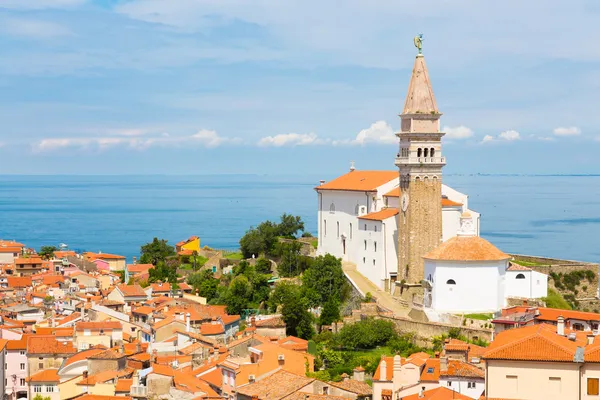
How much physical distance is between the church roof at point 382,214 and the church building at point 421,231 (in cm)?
5

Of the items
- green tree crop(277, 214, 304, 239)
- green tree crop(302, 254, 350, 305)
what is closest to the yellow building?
green tree crop(277, 214, 304, 239)

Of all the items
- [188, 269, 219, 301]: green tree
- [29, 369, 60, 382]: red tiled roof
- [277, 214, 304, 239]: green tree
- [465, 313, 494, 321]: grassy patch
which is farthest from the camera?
[277, 214, 304, 239]: green tree

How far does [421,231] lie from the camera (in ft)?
131

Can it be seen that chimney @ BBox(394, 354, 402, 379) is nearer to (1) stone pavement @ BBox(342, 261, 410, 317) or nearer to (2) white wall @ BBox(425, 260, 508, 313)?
(2) white wall @ BBox(425, 260, 508, 313)

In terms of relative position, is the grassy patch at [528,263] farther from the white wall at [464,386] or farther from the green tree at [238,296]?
the white wall at [464,386]

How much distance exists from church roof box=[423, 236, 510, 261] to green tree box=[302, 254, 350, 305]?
6682mm

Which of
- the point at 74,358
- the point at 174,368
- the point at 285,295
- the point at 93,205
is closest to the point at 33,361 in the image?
the point at 74,358

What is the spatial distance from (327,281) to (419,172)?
658 centimetres

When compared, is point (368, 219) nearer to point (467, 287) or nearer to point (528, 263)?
point (528, 263)

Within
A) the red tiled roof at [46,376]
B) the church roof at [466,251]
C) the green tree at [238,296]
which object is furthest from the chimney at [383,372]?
the green tree at [238,296]

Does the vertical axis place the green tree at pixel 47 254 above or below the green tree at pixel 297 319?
above

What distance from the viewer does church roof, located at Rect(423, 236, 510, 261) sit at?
3594cm

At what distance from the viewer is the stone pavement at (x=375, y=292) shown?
1518 inches

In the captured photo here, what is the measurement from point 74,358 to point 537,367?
18.4 m
